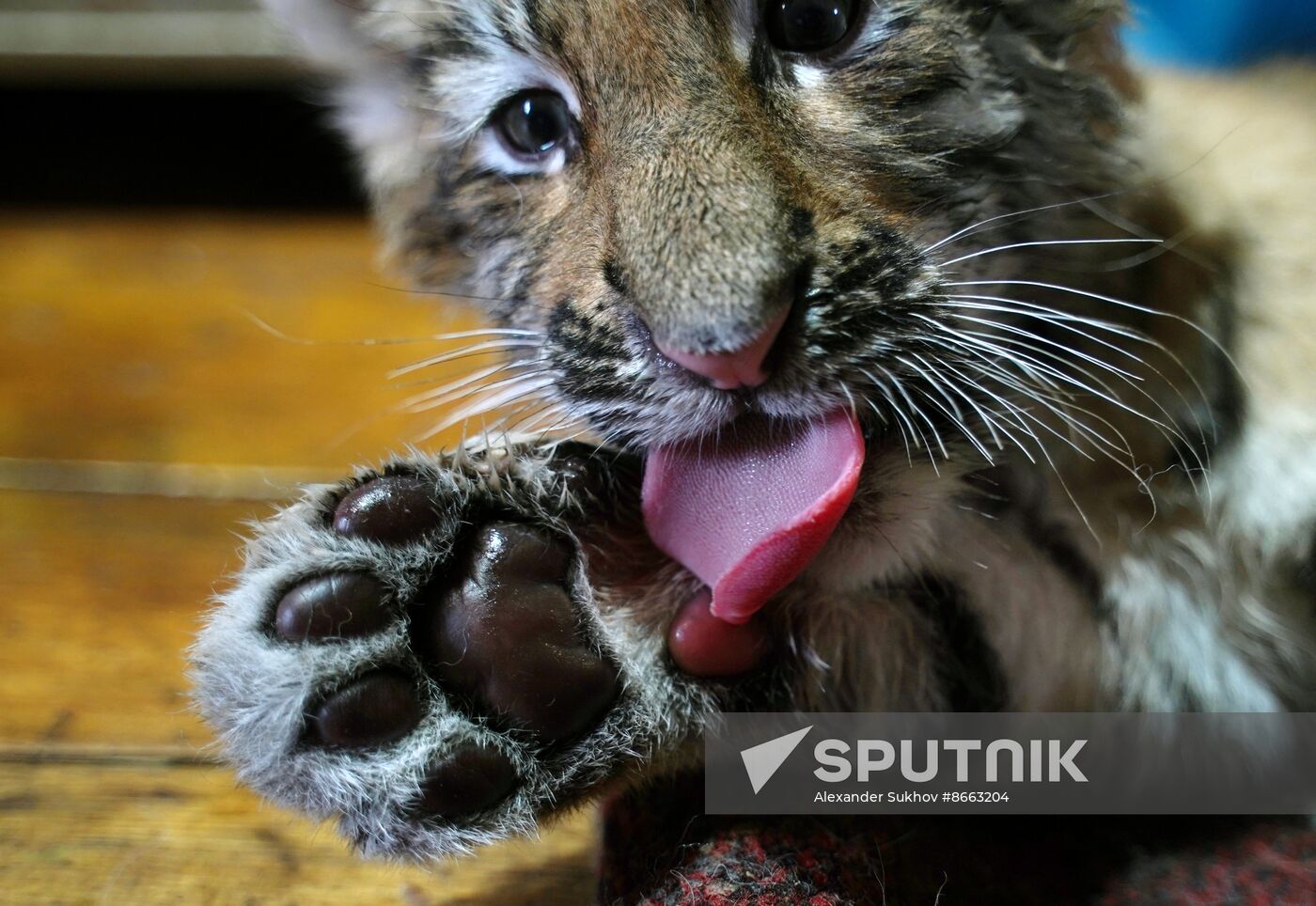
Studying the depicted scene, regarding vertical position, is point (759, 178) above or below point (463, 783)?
above

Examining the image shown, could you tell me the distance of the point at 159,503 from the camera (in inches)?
65.4

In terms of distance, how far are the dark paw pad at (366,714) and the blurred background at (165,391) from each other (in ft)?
0.71

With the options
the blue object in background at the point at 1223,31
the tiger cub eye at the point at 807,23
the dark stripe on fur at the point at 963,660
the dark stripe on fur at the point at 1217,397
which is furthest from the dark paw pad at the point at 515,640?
the blue object in background at the point at 1223,31

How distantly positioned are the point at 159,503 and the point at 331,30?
0.75m

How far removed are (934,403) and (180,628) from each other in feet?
3.09

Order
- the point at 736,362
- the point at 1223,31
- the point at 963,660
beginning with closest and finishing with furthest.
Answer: the point at 736,362 < the point at 963,660 < the point at 1223,31

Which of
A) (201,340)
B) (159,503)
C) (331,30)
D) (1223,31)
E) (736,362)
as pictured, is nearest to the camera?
(736,362)

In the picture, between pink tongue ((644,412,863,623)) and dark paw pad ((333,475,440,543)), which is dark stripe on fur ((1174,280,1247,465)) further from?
dark paw pad ((333,475,440,543))

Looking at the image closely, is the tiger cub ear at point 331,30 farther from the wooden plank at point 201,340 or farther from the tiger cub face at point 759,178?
the wooden plank at point 201,340

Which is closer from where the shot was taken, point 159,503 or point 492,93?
point 492,93

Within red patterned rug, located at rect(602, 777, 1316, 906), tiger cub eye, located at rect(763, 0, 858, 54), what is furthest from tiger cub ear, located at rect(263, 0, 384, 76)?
red patterned rug, located at rect(602, 777, 1316, 906)

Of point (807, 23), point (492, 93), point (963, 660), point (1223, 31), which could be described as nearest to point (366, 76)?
point (492, 93)

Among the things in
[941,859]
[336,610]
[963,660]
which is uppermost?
[336,610]

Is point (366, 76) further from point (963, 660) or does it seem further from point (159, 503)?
point (963, 660)
